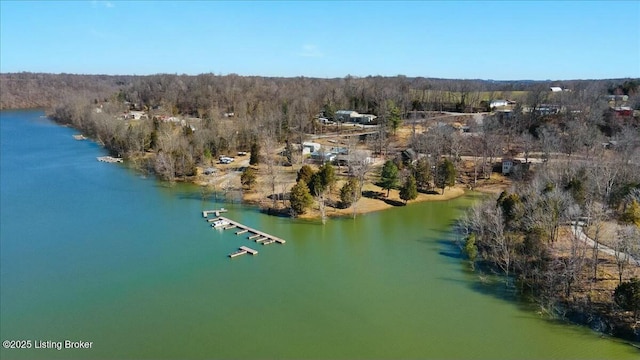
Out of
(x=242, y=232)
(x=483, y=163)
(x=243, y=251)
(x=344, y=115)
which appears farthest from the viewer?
(x=344, y=115)

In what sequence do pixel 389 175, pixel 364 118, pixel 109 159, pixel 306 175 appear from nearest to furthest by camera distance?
pixel 306 175 → pixel 389 175 → pixel 109 159 → pixel 364 118

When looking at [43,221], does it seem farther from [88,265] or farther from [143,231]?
[88,265]

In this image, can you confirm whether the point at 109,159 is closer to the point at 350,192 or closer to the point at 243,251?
the point at 350,192

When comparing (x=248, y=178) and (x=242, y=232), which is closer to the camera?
(x=242, y=232)

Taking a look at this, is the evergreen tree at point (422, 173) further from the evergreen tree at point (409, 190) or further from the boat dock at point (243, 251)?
the boat dock at point (243, 251)

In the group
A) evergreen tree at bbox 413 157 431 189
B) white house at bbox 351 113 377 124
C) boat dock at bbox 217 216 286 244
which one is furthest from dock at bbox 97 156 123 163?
evergreen tree at bbox 413 157 431 189

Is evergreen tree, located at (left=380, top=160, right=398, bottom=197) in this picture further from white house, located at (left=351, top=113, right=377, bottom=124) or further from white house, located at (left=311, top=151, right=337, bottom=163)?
white house, located at (left=351, top=113, right=377, bottom=124)

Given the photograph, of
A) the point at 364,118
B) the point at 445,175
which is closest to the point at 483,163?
the point at 445,175

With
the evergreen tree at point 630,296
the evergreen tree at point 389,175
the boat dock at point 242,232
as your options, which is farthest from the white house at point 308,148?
the evergreen tree at point 630,296
